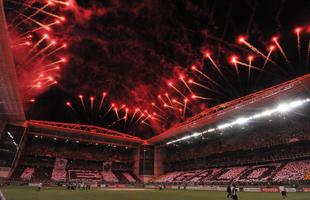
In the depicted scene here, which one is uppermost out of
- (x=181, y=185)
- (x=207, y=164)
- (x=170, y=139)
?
(x=170, y=139)

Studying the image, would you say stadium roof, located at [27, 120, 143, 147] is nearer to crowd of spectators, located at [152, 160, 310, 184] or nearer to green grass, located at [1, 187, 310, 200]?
crowd of spectators, located at [152, 160, 310, 184]

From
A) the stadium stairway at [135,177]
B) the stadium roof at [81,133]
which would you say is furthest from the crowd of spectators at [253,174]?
the stadium roof at [81,133]

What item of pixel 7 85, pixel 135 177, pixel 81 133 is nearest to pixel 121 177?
pixel 135 177

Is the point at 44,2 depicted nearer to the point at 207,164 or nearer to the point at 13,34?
the point at 13,34

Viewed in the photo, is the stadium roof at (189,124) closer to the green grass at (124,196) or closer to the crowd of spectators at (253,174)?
the crowd of spectators at (253,174)

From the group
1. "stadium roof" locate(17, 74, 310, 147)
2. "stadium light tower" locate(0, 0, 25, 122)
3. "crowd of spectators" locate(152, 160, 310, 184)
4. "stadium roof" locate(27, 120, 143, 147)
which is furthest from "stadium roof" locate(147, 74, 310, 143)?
"stadium light tower" locate(0, 0, 25, 122)

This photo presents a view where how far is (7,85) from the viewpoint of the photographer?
129ft

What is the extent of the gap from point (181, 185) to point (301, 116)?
95.1 ft

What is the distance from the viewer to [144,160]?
77.7m

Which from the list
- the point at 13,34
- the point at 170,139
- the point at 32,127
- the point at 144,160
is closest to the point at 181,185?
the point at 170,139

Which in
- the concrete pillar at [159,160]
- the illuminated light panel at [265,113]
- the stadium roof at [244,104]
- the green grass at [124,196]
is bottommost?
the green grass at [124,196]

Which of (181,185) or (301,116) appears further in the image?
(181,185)

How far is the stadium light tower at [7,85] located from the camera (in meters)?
27.3

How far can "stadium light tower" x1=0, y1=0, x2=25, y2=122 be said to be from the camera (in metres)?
27.3
